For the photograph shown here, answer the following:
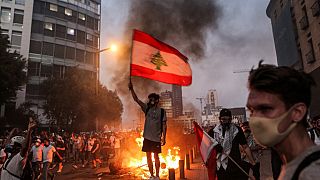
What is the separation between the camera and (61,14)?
4612 centimetres

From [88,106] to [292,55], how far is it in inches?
990

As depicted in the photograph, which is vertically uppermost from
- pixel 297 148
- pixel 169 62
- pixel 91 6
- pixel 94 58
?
pixel 91 6

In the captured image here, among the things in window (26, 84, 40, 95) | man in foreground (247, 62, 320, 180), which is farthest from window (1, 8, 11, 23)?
man in foreground (247, 62, 320, 180)

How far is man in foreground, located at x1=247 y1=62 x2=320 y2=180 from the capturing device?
1232 millimetres

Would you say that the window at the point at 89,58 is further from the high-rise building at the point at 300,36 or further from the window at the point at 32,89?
the high-rise building at the point at 300,36

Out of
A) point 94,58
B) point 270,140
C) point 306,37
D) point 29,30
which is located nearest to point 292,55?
point 306,37

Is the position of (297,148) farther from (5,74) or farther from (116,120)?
(116,120)

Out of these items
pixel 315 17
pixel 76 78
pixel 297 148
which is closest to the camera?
pixel 297 148

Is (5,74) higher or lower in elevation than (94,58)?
lower

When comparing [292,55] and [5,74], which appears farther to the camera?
[292,55]

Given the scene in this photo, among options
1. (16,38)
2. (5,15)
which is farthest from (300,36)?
(5,15)

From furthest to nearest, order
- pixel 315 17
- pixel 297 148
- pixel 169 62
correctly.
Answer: pixel 315 17 < pixel 169 62 < pixel 297 148

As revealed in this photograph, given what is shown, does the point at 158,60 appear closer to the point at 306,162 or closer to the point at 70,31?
the point at 306,162

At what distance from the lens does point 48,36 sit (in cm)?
4359
